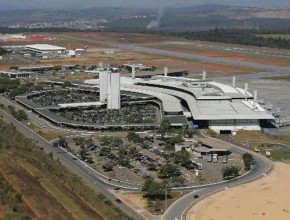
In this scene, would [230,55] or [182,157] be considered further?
[230,55]

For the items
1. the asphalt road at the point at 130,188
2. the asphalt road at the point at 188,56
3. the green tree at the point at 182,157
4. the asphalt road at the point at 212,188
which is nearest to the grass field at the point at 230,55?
the asphalt road at the point at 188,56

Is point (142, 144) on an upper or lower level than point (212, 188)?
lower

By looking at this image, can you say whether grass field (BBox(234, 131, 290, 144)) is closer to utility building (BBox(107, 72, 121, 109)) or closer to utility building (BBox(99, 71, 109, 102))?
utility building (BBox(107, 72, 121, 109))

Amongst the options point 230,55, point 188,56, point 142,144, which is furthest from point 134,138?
point 230,55

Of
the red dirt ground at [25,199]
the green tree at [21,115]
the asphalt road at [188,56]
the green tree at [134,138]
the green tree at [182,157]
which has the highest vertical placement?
the red dirt ground at [25,199]

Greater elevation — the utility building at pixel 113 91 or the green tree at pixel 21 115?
the utility building at pixel 113 91

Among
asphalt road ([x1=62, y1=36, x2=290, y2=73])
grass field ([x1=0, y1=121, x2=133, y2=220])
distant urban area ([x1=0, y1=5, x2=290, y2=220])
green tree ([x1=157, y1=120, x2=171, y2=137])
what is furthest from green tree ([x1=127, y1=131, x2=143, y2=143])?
asphalt road ([x1=62, y1=36, x2=290, y2=73])

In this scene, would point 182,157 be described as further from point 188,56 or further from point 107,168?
point 188,56

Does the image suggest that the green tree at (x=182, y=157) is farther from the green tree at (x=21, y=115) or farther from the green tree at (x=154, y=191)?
the green tree at (x=21, y=115)

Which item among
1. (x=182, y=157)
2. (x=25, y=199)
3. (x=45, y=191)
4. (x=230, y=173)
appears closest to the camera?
(x=25, y=199)

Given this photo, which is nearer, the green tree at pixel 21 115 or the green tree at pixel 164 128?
the green tree at pixel 164 128
